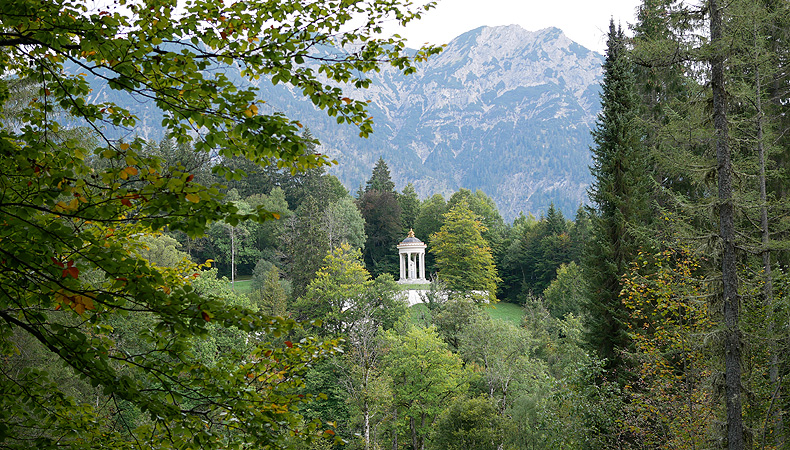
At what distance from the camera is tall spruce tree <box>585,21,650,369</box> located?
1781cm

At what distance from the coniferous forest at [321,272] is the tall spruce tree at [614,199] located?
10 centimetres

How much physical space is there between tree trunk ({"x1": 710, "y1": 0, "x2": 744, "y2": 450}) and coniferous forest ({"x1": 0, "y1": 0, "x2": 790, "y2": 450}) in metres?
0.03

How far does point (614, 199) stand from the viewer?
18.2 meters

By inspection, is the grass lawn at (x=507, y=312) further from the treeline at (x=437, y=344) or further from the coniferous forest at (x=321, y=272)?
the coniferous forest at (x=321, y=272)

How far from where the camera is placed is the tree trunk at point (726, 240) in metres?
8.74

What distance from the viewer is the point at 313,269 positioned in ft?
109

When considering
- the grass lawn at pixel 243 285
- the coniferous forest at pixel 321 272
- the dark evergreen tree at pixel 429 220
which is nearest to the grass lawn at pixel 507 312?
the dark evergreen tree at pixel 429 220

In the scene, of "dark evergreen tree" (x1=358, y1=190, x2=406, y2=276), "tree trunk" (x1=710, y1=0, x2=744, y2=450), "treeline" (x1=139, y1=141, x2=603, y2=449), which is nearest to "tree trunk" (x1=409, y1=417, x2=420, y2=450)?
"treeline" (x1=139, y1=141, x2=603, y2=449)

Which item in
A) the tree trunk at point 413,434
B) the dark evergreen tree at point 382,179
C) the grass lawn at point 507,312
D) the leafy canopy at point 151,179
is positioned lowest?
the tree trunk at point 413,434

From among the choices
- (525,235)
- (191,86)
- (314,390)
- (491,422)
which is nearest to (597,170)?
(491,422)

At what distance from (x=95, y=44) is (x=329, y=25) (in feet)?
5.82

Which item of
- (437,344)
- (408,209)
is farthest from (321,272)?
(408,209)

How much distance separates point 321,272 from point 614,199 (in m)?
16.6

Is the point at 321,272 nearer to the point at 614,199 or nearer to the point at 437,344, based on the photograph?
the point at 437,344
